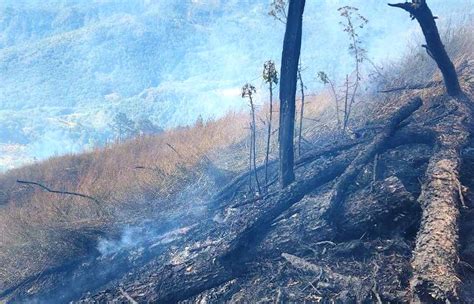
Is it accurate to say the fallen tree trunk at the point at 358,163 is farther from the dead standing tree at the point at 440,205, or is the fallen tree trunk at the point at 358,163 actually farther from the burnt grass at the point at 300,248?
the dead standing tree at the point at 440,205

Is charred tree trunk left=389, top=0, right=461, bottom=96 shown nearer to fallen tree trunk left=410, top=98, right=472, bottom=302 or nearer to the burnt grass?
the burnt grass

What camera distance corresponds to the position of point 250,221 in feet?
14.0

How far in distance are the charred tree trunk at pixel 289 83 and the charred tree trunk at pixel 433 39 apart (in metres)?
1.39

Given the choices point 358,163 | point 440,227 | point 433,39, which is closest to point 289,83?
point 358,163

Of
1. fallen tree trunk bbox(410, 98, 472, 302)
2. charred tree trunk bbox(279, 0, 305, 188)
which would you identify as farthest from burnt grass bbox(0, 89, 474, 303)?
charred tree trunk bbox(279, 0, 305, 188)

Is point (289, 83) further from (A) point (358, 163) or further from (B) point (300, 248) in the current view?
(B) point (300, 248)

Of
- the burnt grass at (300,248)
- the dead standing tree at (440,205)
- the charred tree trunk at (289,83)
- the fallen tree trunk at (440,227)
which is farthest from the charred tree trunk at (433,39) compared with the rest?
the charred tree trunk at (289,83)

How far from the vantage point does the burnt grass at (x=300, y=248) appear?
3.23m

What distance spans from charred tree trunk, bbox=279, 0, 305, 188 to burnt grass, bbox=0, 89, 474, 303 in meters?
0.30

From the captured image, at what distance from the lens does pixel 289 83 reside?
4.84 m

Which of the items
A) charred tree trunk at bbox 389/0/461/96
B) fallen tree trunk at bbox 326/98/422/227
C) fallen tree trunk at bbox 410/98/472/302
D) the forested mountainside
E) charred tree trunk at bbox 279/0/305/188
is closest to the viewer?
fallen tree trunk at bbox 410/98/472/302

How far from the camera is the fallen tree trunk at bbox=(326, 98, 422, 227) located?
13.2ft

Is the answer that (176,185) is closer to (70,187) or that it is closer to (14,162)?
(70,187)

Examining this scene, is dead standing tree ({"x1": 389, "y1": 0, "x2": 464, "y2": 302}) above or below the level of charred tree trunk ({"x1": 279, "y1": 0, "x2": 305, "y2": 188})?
below
